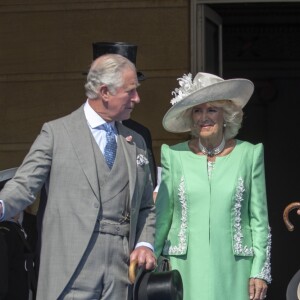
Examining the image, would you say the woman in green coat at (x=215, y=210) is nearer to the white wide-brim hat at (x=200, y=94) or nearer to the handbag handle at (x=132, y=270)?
the white wide-brim hat at (x=200, y=94)

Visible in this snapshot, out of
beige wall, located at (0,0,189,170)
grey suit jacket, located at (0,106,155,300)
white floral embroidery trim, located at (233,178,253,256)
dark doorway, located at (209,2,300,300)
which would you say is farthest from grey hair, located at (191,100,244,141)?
dark doorway, located at (209,2,300,300)

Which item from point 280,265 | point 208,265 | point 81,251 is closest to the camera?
point 81,251

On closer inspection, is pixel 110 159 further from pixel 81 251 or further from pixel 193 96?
pixel 193 96

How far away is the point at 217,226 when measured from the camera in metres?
6.08

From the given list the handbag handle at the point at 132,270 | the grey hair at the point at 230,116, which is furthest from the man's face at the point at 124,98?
the grey hair at the point at 230,116

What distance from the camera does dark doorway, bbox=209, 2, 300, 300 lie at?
11.4m

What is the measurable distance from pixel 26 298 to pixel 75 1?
2.88 meters

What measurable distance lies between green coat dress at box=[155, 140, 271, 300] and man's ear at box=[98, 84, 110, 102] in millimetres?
842

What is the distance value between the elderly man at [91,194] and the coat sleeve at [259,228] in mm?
745

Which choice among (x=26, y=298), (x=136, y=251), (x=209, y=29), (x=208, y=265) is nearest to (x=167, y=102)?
(x=209, y=29)

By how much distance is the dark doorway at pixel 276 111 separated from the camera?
11.4 metres

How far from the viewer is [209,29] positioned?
9.14 meters

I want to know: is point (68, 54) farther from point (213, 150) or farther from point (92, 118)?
point (92, 118)

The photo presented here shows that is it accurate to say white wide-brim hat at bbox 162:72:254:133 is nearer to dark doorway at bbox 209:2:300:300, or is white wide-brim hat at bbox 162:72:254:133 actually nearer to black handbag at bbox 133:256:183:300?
black handbag at bbox 133:256:183:300
